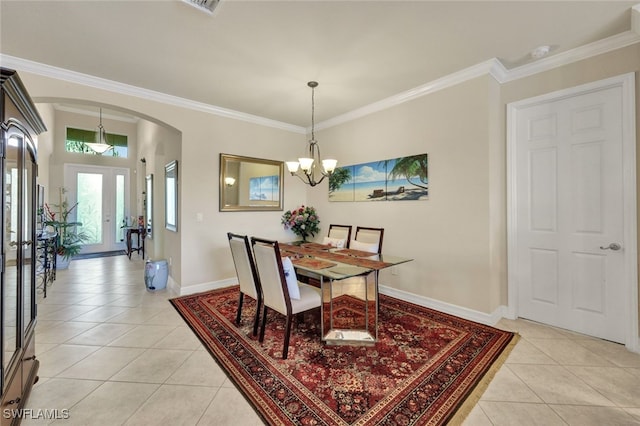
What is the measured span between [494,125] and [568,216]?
1.16m

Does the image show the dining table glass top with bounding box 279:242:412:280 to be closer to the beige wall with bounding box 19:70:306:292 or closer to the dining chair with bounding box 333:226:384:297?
the dining chair with bounding box 333:226:384:297

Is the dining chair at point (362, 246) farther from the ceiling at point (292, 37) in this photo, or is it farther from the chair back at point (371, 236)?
the ceiling at point (292, 37)

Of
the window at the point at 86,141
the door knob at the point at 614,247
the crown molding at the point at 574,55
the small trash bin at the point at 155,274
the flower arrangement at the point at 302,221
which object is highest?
the window at the point at 86,141

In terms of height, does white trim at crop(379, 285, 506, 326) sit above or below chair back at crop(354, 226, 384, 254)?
below

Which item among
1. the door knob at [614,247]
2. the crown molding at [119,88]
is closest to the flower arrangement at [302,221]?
the crown molding at [119,88]

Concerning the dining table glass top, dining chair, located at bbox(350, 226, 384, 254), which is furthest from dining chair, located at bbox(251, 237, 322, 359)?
dining chair, located at bbox(350, 226, 384, 254)

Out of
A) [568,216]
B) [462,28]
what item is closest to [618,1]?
[462,28]

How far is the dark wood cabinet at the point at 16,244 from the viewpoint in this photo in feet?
4.23

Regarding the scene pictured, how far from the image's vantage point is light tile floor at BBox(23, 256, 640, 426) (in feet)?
5.45

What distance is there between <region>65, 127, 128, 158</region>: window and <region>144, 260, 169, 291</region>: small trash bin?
4.45m

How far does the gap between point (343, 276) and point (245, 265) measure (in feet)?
3.37

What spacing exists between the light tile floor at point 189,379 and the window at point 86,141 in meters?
5.42

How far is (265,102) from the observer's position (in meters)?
3.89

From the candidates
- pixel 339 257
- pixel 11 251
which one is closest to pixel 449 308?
pixel 339 257
